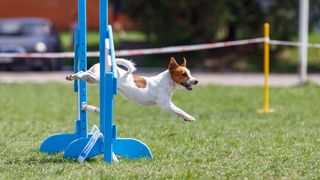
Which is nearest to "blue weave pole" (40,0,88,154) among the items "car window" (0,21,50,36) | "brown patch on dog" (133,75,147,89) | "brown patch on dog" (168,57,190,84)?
"brown patch on dog" (133,75,147,89)

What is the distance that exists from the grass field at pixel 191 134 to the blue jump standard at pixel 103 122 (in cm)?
14

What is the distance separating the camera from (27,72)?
66.5 feet

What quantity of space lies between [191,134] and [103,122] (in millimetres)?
2569

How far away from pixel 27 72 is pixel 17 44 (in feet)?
2.79

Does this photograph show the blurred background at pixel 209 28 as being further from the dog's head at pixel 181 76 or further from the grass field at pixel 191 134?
the dog's head at pixel 181 76

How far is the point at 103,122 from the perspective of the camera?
22.5 feet

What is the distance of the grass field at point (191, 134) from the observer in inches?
257

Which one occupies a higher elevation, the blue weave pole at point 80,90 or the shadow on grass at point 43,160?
the blue weave pole at point 80,90

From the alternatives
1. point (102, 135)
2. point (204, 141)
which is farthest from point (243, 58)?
point (102, 135)

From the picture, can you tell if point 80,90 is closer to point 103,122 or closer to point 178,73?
point 103,122

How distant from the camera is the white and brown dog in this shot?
7031 millimetres

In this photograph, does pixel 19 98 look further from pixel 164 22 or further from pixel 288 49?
pixel 288 49

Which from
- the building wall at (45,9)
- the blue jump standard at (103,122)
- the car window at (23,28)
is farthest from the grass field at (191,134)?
the building wall at (45,9)

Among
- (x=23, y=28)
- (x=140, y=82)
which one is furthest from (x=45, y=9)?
(x=140, y=82)
